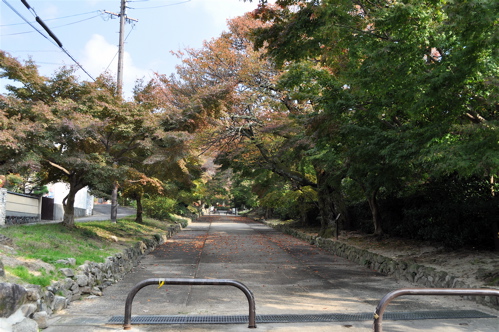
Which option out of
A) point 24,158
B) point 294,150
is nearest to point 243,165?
point 294,150

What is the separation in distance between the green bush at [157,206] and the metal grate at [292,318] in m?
19.4

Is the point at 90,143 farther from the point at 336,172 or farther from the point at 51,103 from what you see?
the point at 336,172

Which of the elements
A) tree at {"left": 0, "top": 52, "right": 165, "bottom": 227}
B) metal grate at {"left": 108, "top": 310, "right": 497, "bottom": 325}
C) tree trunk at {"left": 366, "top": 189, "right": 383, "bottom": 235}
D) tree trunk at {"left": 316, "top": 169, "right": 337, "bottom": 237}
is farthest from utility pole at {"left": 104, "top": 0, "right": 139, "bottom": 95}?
metal grate at {"left": 108, "top": 310, "right": 497, "bottom": 325}

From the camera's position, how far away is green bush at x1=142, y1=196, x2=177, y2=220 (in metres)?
26.0

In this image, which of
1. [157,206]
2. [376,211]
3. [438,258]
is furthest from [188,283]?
[157,206]

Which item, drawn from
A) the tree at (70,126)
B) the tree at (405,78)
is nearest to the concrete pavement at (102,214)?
the tree at (70,126)

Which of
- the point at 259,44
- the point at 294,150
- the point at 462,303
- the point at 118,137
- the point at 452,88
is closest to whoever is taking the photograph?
the point at 452,88

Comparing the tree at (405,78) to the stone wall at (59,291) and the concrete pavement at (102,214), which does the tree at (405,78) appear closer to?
the stone wall at (59,291)

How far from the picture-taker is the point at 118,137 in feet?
46.0

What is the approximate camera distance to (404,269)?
1041 centimetres

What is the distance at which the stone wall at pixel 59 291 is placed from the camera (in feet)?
16.6

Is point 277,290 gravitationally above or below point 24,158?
below

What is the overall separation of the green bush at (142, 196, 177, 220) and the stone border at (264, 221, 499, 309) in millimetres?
13079

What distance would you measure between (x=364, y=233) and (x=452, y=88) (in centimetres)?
1273
